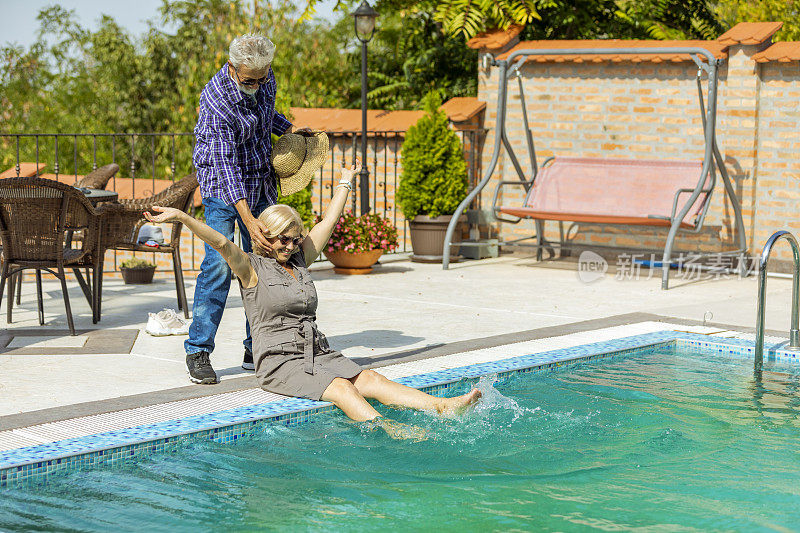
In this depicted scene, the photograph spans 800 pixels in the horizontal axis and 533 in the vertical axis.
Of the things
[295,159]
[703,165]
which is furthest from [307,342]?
[703,165]

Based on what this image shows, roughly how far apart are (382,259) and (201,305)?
579cm

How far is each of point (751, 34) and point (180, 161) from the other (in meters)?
14.8

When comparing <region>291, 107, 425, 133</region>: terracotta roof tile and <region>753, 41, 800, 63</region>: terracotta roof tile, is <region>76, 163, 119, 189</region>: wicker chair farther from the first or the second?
<region>753, 41, 800, 63</region>: terracotta roof tile

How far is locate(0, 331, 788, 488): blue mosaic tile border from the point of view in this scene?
3.49 metres

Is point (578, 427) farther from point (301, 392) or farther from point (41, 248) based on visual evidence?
point (41, 248)

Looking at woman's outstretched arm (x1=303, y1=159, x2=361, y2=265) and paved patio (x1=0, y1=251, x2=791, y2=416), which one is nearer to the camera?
woman's outstretched arm (x1=303, y1=159, x2=361, y2=265)

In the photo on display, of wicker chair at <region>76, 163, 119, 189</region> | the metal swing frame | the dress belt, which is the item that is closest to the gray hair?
the dress belt

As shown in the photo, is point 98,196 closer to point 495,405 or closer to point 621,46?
point 495,405

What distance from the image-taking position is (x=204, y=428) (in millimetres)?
3965

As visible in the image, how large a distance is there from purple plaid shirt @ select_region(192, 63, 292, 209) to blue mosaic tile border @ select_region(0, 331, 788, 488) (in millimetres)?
1082

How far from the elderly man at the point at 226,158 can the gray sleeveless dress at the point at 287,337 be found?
39 centimetres

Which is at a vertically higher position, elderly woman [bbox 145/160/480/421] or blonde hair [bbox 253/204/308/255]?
blonde hair [bbox 253/204/308/255]

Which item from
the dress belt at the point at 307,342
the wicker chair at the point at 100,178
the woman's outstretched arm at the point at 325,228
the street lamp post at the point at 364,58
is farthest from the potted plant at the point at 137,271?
the dress belt at the point at 307,342

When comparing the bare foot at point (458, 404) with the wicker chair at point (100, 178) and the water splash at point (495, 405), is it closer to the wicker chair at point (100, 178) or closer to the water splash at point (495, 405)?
the water splash at point (495, 405)
